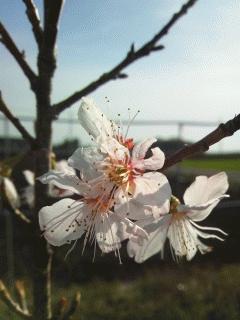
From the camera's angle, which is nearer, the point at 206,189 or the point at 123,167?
the point at 123,167

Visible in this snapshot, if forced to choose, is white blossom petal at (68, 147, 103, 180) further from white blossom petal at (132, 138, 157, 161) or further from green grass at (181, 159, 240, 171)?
green grass at (181, 159, 240, 171)

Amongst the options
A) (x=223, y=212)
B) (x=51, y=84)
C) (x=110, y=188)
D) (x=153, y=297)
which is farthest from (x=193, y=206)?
(x=223, y=212)

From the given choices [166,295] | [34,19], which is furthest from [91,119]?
[166,295]

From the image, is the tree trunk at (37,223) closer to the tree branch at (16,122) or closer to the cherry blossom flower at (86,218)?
the tree branch at (16,122)

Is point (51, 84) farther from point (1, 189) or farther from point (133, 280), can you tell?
Answer: point (133, 280)

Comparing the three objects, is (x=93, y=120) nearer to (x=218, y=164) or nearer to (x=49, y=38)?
(x=49, y=38)

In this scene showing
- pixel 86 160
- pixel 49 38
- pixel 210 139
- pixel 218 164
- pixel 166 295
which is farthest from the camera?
pixel 218 164
